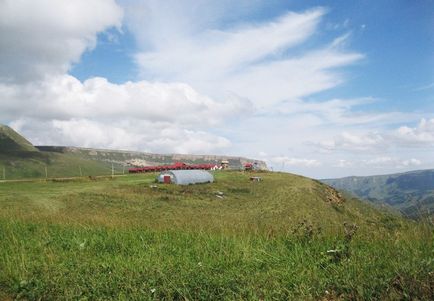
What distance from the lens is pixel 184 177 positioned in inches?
3135

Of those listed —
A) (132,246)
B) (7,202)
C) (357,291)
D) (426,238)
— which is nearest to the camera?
(357,291)

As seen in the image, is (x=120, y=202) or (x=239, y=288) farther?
(x=120, y=202)

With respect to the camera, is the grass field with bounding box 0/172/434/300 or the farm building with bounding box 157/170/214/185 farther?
the farm building with bounding box 157/170/214/185

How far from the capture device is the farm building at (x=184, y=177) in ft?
253

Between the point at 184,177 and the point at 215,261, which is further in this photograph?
the point at 184,177

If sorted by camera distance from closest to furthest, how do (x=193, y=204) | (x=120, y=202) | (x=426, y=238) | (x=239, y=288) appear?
(x=239, y=288)
(x=426, y=238)
(x=120, y=202)
(x=193, y=204)

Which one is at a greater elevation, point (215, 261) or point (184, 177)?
point (215, 261)

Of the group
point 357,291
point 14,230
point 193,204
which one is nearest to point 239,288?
point 357,291

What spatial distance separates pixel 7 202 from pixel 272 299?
37484 millimetres

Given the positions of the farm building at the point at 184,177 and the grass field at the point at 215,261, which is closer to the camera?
the grass field at the point at 215,261

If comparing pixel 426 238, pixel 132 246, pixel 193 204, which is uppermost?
pixel 426 238

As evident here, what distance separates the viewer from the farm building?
77.1m

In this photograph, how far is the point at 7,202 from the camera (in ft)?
121

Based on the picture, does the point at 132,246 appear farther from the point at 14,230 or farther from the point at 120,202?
the point at 120,202
